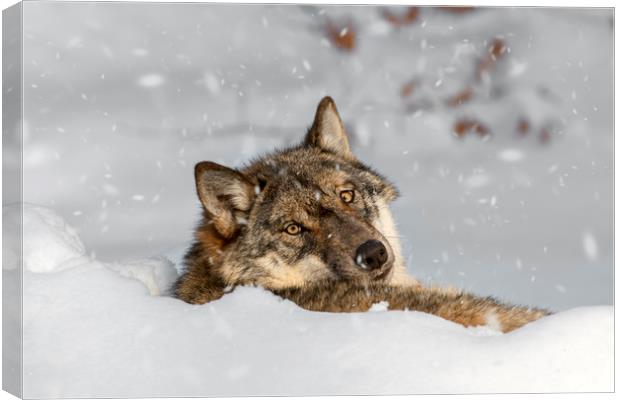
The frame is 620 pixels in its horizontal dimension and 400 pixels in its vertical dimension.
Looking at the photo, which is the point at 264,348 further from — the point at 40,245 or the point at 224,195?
the point at 40,245

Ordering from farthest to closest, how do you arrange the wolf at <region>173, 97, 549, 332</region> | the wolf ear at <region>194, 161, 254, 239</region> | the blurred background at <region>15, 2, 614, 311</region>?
the blurred background at <region>15, 2, 614, 311</region>, the wolf ear at <region>194, 161, 254, 239</region>, the wolf at <region>173, 97, 549, 332</region>

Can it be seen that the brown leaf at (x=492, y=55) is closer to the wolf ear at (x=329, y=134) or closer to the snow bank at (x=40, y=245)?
the wolf ear at (x=329, y=134)

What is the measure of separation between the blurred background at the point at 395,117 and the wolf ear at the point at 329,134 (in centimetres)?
26

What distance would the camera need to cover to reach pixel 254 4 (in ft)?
21.4

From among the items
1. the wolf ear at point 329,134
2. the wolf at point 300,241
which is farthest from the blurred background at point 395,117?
the wolf at point 300,241

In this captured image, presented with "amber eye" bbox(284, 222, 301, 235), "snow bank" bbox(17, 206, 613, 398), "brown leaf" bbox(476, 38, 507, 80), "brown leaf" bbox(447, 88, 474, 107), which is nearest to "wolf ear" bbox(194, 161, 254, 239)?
"amber eye" bbox(284, 222, 301, 235)

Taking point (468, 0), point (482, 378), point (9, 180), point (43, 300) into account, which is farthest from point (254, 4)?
point (482, 378)

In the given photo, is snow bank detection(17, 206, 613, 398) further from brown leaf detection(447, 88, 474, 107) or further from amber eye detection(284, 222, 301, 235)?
brown leaf detection(447, 88, 474, 107)

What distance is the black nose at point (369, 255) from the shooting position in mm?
5707

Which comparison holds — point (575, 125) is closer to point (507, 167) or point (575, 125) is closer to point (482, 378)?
point (507, 167)

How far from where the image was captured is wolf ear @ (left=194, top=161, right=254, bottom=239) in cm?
589

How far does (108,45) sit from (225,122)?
3.90 feet

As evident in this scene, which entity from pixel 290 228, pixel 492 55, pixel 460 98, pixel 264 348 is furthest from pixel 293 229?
pixel 492 55

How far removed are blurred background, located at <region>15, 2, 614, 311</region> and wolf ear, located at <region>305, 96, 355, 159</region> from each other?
10.4 inches
